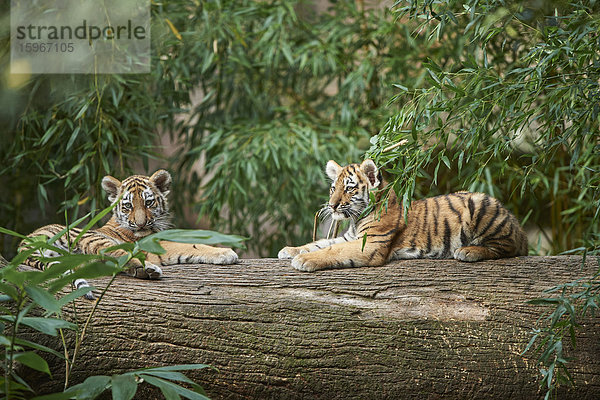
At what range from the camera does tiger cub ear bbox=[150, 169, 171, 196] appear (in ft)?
10.5

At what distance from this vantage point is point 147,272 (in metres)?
2.60

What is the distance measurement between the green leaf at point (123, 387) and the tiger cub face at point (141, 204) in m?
1.55

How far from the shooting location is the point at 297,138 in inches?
179

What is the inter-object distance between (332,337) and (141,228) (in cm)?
126

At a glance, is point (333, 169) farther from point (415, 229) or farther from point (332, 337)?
point (332, 337)

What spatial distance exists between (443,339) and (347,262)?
61cm

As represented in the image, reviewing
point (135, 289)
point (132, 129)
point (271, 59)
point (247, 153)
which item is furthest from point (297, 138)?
point (135, 289)

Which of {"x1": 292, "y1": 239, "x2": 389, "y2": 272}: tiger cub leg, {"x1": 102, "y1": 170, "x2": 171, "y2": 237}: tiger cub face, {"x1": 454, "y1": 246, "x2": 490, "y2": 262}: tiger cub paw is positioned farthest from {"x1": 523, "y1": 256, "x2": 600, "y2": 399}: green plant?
{"x1": 102, "y1": 170, "x2": 171, "y2": 237}: tiger cub face

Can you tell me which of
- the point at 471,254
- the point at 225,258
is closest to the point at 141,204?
the point at 225,258

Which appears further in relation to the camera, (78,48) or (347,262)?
(78,48)

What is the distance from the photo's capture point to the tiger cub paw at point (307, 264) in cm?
274

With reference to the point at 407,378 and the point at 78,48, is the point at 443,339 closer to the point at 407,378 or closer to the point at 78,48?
the point at 407,378

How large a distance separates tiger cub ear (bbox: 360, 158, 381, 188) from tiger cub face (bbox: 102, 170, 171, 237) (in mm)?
1083

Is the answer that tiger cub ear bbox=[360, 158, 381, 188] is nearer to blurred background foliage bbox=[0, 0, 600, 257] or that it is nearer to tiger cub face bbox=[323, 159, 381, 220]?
tiger cub face bbox=[323, 159, 381, 220]
